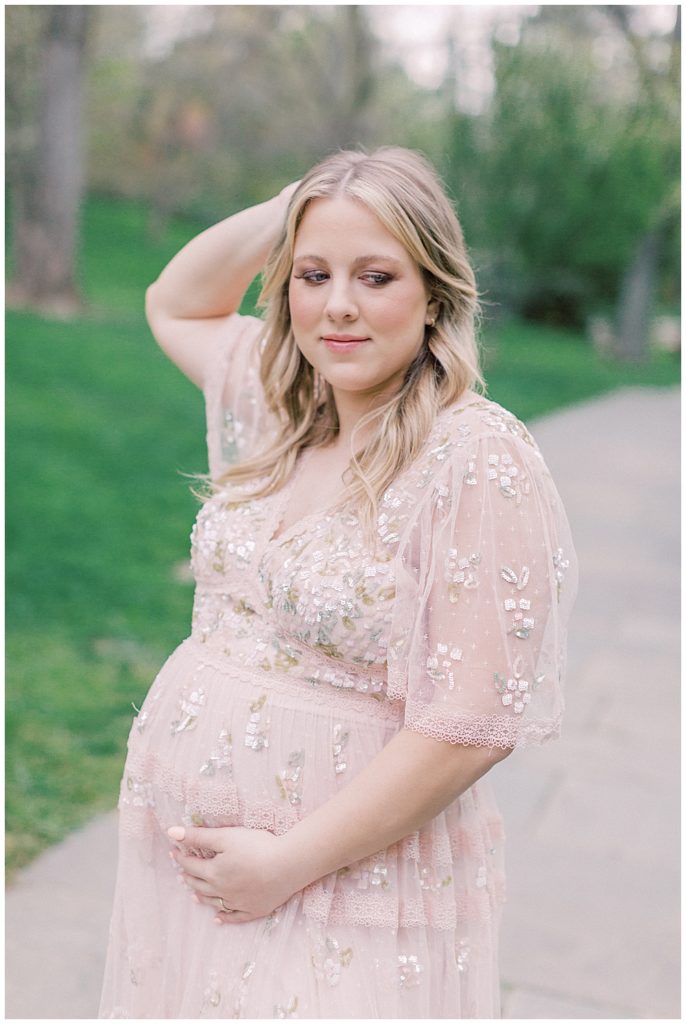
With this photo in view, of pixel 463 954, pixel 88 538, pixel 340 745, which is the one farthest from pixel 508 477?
pixel 88 538

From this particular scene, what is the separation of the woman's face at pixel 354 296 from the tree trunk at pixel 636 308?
23985mm

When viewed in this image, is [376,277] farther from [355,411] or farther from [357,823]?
[357,823]

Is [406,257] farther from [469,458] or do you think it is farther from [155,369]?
[155,369]

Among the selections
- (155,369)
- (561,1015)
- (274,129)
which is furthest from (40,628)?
(274,129)

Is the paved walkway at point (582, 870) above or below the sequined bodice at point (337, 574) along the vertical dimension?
below

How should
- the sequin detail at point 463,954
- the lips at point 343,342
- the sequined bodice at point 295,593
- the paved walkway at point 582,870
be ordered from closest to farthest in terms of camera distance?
the sequined bodice at point 295,593 → the lips at point 343,342 → the sequin detail at point 463,954 → the paved walkway at point 582,870

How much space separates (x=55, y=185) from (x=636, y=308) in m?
14.8

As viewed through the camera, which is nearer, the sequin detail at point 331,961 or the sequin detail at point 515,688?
the sequin detail at point 515,688

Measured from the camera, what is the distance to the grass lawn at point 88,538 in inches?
185

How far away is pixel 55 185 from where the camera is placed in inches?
584

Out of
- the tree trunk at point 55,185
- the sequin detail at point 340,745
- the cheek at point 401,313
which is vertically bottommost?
the sequin detail at point 340,745

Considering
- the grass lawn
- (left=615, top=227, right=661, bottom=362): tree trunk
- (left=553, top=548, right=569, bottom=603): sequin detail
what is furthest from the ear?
(left=615, top=227, right=661, bottom=362): tree trunk

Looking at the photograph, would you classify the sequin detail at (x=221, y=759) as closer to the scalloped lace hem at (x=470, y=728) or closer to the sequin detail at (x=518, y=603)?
the scalloped lace hem at (x=470, y=728)

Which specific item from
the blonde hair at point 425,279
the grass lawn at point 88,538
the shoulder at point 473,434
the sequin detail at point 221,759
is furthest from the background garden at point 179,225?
the sequin detail at point 221,759
